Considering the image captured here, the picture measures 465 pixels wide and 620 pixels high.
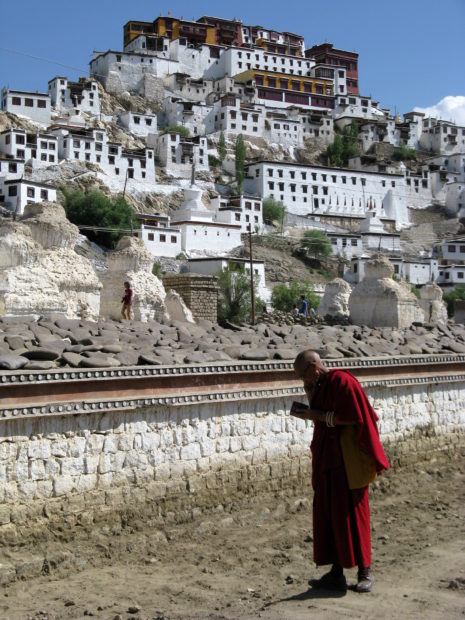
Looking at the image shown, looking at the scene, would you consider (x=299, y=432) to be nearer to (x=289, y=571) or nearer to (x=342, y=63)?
(x=289, y=571)

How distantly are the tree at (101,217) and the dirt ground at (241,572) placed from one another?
44.4 meters

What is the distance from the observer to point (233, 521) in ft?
24.2

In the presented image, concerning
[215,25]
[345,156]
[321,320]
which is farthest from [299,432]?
[215,25]

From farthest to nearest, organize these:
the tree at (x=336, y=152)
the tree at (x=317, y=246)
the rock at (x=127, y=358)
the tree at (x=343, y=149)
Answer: the tree at (x=343, y=149)
the tree at (x=336, y=152)
the tree at (x=317, y=246)
the rock at (x=127, y=358)

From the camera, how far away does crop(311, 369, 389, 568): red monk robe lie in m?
5.04

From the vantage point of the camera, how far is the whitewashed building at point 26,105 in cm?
6481

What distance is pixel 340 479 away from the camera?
16.8 feet

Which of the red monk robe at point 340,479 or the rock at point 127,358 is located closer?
the red monk robe at point 340,479

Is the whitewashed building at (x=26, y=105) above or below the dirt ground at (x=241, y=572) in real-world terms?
above

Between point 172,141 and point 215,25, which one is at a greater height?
point 215,25

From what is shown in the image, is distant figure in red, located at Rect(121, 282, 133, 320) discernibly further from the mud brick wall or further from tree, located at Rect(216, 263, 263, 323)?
tree, located at Rect(216, 263, 263, 323)

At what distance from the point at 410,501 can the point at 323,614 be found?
399 cm

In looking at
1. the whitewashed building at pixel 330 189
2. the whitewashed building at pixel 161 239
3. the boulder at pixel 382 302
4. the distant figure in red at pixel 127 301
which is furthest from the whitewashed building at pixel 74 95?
the distant figure in red at pixel 127 301

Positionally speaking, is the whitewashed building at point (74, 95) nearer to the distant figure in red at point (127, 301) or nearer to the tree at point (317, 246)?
the tree at point (317, 246)
